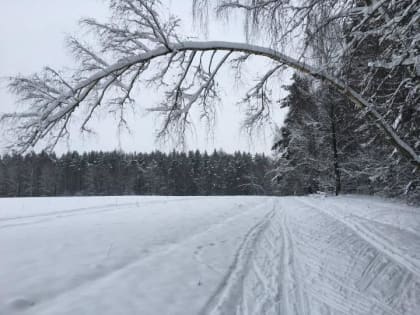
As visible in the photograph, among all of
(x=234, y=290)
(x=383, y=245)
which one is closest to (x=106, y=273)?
(x=234, y=290)

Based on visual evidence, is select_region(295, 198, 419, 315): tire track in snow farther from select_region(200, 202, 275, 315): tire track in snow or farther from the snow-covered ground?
select_region(200, 202, 275, 315): tire track in snow

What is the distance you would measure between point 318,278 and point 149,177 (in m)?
62.4

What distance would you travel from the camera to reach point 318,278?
404 cm

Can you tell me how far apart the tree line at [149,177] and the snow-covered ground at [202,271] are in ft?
173

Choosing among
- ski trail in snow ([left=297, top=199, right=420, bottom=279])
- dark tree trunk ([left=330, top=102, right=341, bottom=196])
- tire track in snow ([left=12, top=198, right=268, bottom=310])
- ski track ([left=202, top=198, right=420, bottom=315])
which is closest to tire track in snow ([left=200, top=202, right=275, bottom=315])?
ski track ([left=202, top=198, right=420, bottom=315])

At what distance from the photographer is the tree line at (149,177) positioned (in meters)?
62.3

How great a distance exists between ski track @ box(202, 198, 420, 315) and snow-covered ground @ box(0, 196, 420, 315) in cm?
1

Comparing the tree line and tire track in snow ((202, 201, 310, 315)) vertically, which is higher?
A: the tree line

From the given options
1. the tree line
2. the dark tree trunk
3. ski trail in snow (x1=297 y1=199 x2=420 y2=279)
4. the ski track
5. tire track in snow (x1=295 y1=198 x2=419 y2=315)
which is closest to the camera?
the ski track

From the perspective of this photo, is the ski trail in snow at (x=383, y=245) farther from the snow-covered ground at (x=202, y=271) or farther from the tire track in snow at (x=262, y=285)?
the tire track in snow at (x=262, y=285)

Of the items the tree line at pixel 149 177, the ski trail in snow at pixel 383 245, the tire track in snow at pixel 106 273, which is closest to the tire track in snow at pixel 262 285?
the tire track in snow at pixel 106 273

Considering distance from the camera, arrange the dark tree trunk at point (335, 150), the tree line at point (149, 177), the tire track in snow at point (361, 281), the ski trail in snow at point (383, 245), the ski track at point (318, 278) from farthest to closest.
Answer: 1. the tree line at point (149, 177)
2. the dark tree trunk at point (335, 150)
3. the ski trail in snow at point (383, 245)
4. the tire track in snow at point (361, 281)
5. the ski track at point (318, 278)

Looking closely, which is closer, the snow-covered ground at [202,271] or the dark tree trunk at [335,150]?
the snow-covered ground at [202,271]

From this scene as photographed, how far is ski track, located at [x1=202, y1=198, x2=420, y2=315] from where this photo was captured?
3180 millimetres
